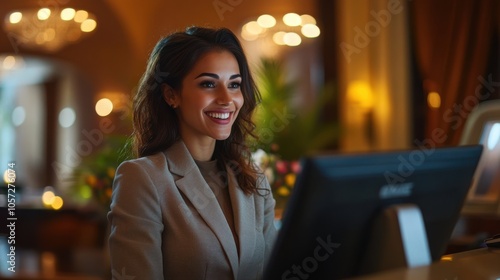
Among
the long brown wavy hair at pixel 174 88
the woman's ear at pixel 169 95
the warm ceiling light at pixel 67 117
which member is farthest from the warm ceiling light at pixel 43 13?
the woman's ear at pixel 169 95

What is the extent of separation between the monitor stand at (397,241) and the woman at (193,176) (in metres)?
0.53

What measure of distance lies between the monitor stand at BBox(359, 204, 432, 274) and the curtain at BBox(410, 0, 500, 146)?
5.50m

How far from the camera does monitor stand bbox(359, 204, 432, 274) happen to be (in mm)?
1743

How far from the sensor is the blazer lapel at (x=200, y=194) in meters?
2.21

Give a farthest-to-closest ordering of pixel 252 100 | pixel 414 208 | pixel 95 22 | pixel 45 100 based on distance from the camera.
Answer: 1. pixel 45 100
2. pixel 95 22
3. pixel 252 100
4. pixel 414 208

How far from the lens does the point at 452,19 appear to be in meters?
7.17

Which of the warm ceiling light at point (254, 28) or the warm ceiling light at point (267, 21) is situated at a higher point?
the warm ceiling light at point (267, 21)

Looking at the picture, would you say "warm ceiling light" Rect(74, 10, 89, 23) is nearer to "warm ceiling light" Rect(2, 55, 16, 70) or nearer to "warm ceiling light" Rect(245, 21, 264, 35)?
"warm ceiling light" Rect(2, 55, 16, 70)

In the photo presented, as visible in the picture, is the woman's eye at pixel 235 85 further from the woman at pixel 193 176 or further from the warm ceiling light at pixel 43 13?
the warm ceiling light at pixel 43 13

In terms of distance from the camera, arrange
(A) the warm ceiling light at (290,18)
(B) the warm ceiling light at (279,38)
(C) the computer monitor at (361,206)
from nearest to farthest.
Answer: (C) the computer monitor at (361,206)
(A) the warm ceiling light at (290,18)
(B) the warm ceiling light at (279,38)

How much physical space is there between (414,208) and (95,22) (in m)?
8.62

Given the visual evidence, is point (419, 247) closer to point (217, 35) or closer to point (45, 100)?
point (217, 35)

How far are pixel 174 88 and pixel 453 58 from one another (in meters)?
5.29

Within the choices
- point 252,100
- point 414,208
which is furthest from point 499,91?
point 414,208
